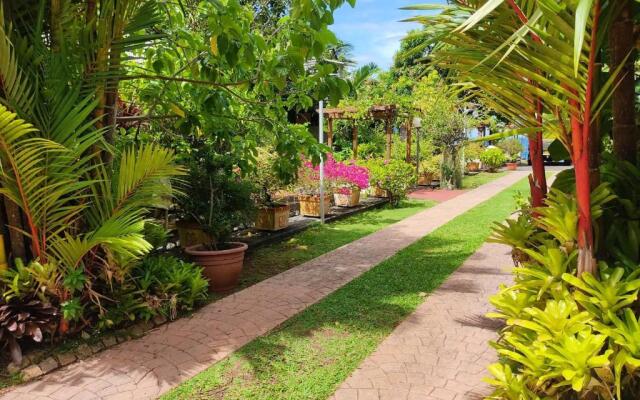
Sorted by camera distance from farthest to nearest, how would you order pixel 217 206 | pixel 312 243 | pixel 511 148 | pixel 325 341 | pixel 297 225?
pixel 511 148 < pixel 297 225 < pixel 312 243 < pixel 217 206 < pixel 325 341

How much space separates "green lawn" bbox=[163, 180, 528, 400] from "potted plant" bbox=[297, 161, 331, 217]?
157 inches

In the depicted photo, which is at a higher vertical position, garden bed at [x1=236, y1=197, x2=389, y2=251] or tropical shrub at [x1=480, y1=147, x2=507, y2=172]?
tropical shrub at [x1=480, y1=147, x2=507, y2=172]

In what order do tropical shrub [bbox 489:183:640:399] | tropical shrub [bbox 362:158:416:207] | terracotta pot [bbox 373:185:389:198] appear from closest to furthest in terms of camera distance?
tropical shrub [bbox 489:183:640:399]
tropical shrub [bbox 362:158:416:207]
terracotta pot [bbox 373:185:389:198]

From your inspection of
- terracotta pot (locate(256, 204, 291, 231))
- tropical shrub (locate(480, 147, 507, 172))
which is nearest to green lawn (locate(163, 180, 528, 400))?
terracotta pot (locate(256, 204, 291, 231))

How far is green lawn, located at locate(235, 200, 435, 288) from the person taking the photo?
5.99 metres

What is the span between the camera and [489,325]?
13.0ft

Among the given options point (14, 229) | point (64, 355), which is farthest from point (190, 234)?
point (64, 355)

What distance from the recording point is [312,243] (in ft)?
24.9

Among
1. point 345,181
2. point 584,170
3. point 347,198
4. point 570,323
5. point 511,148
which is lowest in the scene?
point 570,323

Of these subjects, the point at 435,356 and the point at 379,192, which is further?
the point at 379,192

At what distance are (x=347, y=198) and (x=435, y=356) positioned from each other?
7903mm

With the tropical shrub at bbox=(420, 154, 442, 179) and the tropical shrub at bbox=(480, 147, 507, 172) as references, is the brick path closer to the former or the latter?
the tropical shrub at bbox=(420, 154, 442, 179)

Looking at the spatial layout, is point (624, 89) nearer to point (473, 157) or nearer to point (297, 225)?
point (297, 225)

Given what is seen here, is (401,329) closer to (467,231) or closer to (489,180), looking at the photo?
(467,231)
